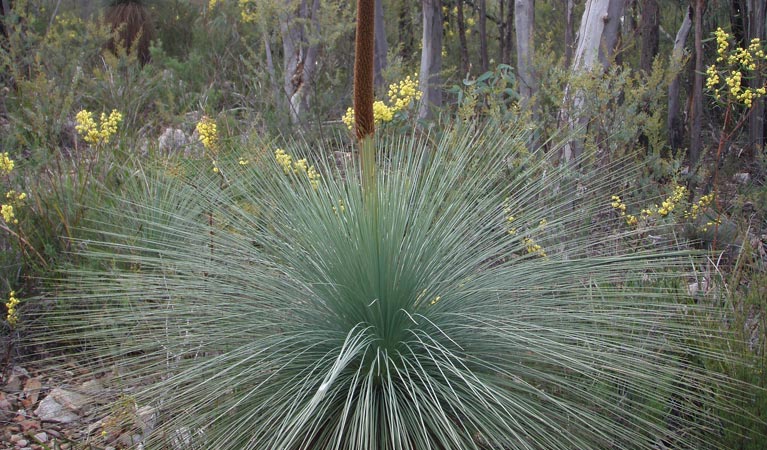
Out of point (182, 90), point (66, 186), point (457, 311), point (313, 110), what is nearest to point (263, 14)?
point (313, 110)

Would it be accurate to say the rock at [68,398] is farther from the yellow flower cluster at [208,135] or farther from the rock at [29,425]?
the yellow flower cluster at [208,135]

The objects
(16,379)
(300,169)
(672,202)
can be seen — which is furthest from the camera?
(672,202)

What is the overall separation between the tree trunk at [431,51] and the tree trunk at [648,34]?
1.62m

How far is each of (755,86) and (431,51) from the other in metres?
2.60

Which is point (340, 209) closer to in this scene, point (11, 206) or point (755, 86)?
point (11, 206)

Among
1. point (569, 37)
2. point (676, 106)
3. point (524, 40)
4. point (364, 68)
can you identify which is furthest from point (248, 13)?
point (364, 68)

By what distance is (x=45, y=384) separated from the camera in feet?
12.1

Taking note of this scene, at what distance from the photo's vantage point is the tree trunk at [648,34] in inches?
251

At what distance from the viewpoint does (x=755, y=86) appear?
20.7ft

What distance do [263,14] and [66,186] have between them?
11.3 feet

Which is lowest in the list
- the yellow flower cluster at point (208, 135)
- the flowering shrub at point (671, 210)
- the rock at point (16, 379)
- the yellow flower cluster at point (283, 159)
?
the rock at point (16, 379)

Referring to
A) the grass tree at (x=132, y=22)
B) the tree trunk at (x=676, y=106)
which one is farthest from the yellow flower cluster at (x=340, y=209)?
the grass tree at (x=132, y=22)

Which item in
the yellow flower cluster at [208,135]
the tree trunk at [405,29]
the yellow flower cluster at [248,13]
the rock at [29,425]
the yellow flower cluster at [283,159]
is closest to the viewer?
the yellow flower cluster at [283,159]

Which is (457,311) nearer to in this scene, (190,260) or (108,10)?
(190,260)
